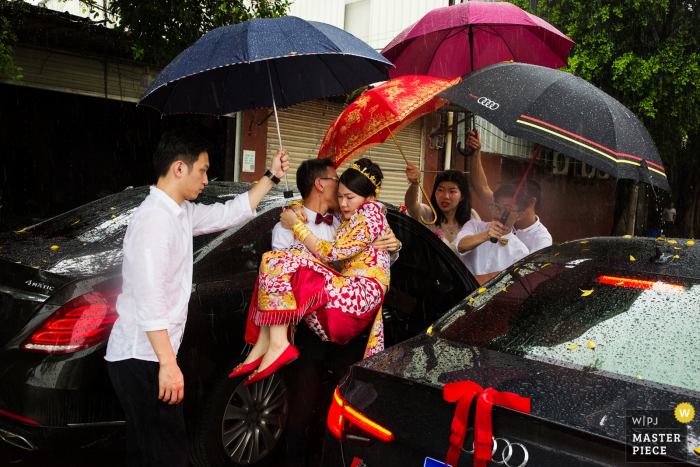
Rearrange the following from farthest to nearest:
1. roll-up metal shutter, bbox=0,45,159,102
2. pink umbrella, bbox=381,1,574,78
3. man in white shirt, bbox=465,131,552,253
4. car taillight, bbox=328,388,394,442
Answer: roll-up metal shutter, bbox=0,45,159,102 → pink umbrella, bbox=381,1,574,78 → man in white shirt, bbox=465,131,552,253 → car taillight, bbox=328,388,394,442

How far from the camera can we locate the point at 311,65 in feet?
11.1

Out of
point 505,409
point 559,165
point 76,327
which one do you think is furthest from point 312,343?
point 559,165

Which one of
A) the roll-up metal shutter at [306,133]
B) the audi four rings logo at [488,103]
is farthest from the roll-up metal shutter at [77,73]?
the audi four rings logo at [488,103]

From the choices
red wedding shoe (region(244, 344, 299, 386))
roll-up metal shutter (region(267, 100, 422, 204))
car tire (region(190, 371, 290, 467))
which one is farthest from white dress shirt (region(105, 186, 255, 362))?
roll-up metal shutter (region(267, 100, 422, 204))

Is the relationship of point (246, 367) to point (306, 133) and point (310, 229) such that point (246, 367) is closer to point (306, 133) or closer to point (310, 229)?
point (310, 229)

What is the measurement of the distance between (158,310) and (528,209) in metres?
2.86

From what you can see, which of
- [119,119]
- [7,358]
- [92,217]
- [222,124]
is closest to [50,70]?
[119,119]

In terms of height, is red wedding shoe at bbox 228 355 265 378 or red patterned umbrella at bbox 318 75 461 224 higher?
red patterned umbrella at bbox 318 75 461 224

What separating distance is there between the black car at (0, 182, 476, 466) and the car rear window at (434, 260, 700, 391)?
123 cm

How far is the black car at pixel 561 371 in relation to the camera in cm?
156

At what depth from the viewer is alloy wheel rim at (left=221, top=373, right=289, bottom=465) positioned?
3070 mm

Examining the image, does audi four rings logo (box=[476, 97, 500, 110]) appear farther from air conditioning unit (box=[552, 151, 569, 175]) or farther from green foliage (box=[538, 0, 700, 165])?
air conditioning unit (box=[552, 151, 569, 175])

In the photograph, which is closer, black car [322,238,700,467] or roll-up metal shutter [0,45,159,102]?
black car [322,238,700,467]

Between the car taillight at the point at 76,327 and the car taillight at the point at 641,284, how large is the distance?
2.24 metres
